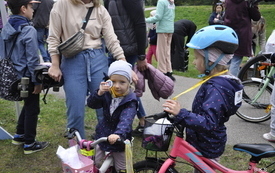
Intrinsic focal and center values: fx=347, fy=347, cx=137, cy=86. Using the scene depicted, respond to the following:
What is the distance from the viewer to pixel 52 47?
332 centimetres

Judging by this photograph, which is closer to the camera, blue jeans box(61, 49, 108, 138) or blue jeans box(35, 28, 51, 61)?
blue jeans box(61, 49, 108, 138)

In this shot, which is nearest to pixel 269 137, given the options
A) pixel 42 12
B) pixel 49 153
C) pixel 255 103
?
pixel 255 103

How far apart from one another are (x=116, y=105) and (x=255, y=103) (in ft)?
9.79

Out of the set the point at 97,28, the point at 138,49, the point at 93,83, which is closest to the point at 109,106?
the point at 93,83

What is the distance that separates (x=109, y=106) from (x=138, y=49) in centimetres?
125

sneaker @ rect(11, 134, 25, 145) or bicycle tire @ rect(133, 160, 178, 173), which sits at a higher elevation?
bicycle tire @ rect(133, 160, 178, 173)

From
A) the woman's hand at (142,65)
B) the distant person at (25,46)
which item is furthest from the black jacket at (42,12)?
the woman's hand at (142,65)

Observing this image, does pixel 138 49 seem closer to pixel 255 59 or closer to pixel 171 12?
pixel 255 59

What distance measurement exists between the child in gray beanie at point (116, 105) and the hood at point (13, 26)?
1450mm

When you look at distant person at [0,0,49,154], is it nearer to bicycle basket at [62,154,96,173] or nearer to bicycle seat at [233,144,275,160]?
bicycle basket at [62,154,96,173]

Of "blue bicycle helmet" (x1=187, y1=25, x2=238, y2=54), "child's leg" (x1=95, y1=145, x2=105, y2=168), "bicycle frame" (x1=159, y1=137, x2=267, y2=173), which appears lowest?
"child's leg" (x1=95, y1=145, x2=105, y2=168)

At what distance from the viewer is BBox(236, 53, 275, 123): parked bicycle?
4938 millimetres

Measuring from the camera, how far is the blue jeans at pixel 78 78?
331cm

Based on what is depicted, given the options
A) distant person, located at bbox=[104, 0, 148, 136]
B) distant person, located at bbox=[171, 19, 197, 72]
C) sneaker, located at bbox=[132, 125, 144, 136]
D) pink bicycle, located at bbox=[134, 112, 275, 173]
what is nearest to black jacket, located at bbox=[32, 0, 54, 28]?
distant person, located at bbox=[171, 19, 197, 72]
